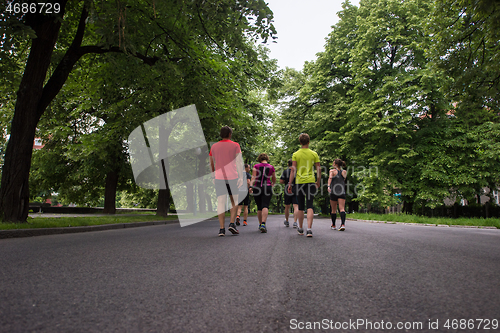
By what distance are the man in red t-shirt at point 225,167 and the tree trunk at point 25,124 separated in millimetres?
5114

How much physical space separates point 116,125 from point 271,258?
475 inches

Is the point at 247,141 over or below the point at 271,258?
over

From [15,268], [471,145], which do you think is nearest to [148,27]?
[15,268]

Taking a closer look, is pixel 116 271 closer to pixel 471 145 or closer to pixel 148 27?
pixel 148 27

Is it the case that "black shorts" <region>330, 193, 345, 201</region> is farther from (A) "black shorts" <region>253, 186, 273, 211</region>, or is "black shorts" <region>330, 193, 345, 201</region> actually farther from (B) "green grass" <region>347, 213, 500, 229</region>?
(B) "green grass" <region>347, 213, 500, 229</region>

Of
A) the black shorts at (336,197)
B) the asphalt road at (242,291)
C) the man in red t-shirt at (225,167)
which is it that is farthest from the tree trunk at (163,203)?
the asphalt road at (242,291)

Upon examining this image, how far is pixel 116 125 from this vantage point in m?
14.5

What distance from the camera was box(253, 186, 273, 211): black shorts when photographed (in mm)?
9016

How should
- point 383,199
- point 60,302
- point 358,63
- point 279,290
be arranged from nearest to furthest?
point 60,302 → point 279,290 → point 383,199 → point 358,63

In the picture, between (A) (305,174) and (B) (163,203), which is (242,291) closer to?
(A) (305,174)

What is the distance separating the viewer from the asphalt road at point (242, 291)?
7.18ft

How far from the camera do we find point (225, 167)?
299 inches

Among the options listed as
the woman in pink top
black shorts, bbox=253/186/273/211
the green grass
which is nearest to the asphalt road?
black shorts, bbox=253/186/273/211

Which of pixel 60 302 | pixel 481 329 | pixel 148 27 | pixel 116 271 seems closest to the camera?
pixel 481 329
